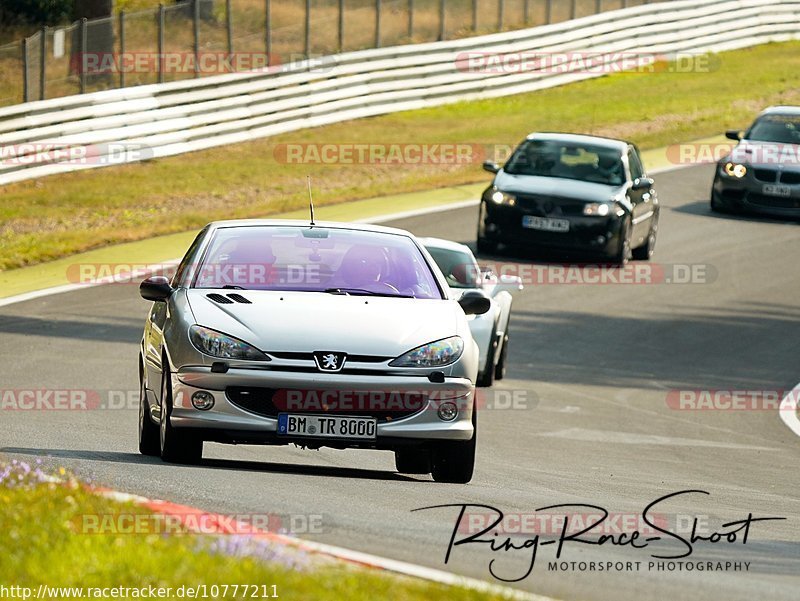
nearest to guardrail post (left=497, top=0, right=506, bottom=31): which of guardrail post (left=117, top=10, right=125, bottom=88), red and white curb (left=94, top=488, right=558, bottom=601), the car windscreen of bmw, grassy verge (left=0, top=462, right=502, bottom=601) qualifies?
guardrail post (left=117, top=10, right=125, bottom=88)

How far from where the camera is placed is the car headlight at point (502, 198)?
23.2 meters

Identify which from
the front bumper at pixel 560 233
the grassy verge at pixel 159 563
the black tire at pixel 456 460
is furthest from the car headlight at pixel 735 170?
the grassy verge at pixel 159 563

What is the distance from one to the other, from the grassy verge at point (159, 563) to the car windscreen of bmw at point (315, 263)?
3182mm

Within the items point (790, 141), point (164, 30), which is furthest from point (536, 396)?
point (164, 30)

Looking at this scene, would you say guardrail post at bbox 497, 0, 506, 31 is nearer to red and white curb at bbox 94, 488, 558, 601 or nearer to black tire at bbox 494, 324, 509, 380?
black tire at bbox 494, 324, 509, 380

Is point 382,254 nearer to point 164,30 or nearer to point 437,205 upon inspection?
point 437,205

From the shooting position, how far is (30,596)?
5.91 meters

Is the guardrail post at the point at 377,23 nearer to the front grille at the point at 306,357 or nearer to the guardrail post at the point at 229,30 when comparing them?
the guardrail post at the point at 229,30

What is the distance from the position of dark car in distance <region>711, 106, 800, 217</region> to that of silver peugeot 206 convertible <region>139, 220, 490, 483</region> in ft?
58.1

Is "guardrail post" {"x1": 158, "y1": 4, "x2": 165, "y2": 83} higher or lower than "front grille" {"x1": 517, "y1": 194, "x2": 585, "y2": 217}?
higher

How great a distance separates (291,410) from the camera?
9406mm

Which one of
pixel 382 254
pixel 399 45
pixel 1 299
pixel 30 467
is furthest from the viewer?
pixel 399 45

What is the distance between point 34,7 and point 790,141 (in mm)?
17453

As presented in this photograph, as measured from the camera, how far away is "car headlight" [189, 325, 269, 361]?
9.44 meters
